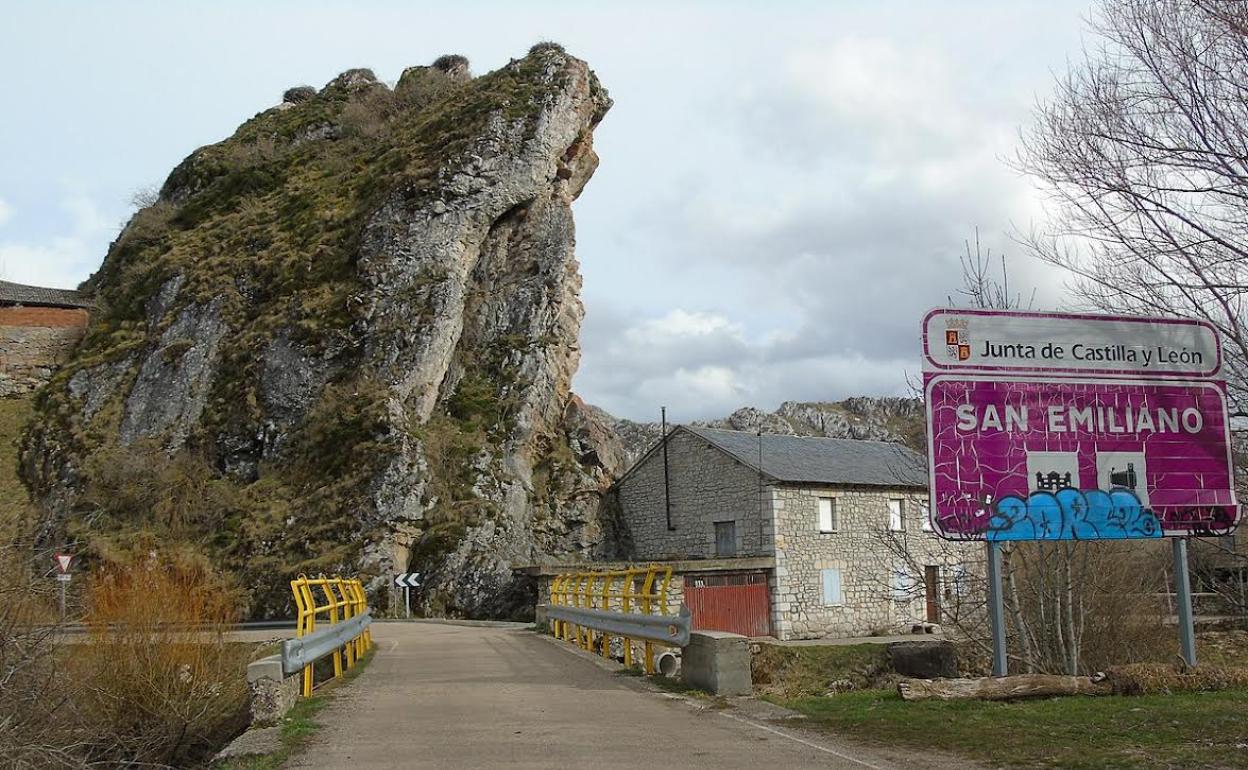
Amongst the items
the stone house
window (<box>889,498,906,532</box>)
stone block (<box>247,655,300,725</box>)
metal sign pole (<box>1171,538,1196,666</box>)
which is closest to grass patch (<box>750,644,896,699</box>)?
metal sign pole (<box>1171,538,1196,666</box>)

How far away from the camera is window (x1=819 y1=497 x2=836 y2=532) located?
120 feet

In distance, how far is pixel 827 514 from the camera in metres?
36.9

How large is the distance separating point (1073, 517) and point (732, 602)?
2303cm

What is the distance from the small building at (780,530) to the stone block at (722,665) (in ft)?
67.1

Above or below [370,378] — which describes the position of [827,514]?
below

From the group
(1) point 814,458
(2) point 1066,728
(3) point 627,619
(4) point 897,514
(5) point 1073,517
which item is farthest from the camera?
(1) point 814,458


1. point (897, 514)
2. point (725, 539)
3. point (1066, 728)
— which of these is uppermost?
point (897, 514)

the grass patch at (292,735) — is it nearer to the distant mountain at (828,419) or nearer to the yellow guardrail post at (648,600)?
the yellow guardrail post at (648,600)

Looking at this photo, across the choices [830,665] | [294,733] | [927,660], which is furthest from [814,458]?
[294,733]

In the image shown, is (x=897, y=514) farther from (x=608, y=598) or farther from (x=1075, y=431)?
(x=1075, y=431)

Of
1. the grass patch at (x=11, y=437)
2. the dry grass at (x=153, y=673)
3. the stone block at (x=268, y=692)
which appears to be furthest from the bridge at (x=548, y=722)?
the grass patch at (x=11, y=437)

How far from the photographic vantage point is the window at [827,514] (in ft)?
120

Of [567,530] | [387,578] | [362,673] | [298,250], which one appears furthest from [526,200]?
[362,673]

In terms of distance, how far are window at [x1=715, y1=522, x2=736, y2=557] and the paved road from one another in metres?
24.0
